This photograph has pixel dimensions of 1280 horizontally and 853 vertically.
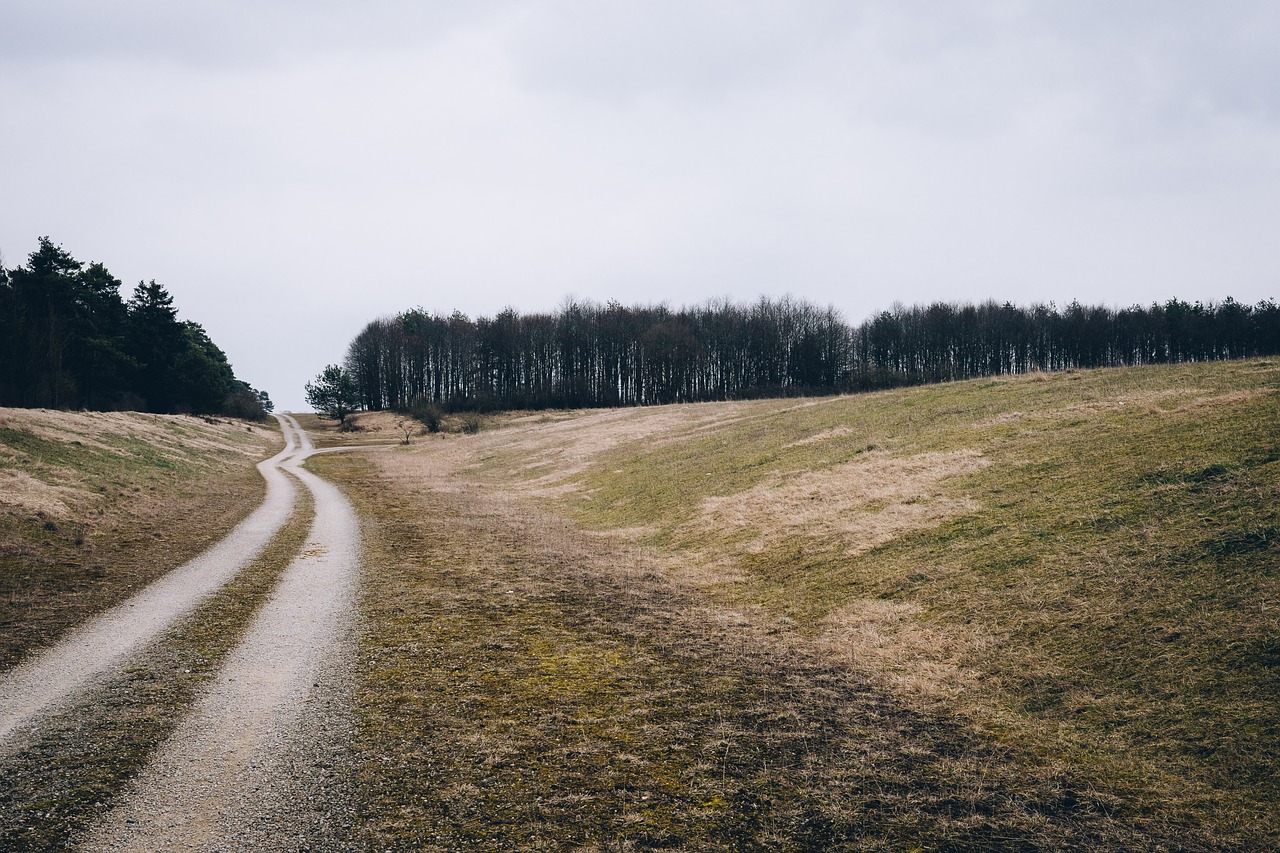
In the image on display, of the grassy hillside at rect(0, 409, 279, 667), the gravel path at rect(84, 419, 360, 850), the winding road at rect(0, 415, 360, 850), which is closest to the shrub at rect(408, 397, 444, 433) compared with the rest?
the grassy hillside at rect(0, 409, 279, 667)

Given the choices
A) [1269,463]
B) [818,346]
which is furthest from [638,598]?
[818,346]

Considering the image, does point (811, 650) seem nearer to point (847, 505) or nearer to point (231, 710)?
point (847, 505)

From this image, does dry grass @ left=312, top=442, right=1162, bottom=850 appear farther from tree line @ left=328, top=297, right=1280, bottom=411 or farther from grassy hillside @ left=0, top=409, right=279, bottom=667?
tree line @ left=328, top=297, right=1280, bottom=411

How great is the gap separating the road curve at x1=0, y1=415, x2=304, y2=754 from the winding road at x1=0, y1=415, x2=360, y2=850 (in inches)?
0.9

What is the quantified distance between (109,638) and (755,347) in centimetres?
10272

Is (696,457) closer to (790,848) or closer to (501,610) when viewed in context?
(501,610)

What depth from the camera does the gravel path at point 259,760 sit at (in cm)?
514

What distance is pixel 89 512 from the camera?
20.0 m

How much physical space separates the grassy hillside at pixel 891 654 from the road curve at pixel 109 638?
3.50m

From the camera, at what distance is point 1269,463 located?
1146cm

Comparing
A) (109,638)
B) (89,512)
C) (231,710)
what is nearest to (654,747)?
(231,710)

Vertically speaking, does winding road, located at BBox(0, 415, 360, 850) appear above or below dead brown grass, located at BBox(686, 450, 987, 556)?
below

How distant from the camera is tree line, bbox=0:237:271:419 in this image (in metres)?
55.2

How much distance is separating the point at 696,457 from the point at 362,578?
17.6 meters
